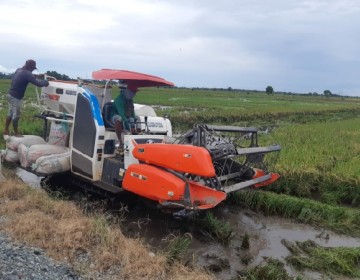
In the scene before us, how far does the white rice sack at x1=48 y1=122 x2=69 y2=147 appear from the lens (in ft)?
23.1

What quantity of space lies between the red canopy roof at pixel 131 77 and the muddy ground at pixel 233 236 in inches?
70.4

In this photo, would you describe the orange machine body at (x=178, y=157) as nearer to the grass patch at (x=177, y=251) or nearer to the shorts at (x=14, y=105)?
the grass patch at (x=177, y=251)

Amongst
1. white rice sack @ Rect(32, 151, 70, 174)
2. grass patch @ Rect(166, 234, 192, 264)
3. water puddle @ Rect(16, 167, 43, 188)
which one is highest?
white rice sack @ Rect(32, 151, 70, 174)

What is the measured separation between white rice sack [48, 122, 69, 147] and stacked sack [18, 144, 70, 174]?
22 centimetres

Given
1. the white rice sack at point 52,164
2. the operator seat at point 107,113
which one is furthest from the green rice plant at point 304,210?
the white rice sack at point 52,164

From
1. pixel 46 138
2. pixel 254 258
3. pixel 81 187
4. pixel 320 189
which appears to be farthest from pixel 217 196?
pixel 46 138

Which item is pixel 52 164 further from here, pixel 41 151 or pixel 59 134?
pixel 59 134

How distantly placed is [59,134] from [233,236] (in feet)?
11.8

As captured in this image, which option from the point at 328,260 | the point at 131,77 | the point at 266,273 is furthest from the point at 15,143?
the point at 328,260

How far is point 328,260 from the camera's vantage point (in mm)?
4770

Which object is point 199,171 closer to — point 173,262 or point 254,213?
point 173,262

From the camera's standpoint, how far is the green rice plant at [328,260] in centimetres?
465

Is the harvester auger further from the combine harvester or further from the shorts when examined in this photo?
the shorts

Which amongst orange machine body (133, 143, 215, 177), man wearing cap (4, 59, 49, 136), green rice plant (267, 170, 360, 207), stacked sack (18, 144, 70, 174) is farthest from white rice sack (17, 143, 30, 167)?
green rice plant (267, 170, 360, 207)
